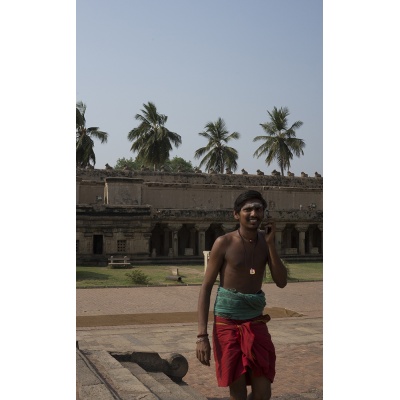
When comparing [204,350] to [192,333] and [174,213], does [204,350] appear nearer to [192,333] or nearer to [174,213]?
[192,333]

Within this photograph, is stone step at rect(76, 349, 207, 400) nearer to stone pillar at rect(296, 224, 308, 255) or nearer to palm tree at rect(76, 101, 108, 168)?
stone pillar at rect(296, 224, 308, 255)

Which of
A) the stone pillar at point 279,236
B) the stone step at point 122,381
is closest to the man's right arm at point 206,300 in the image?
the stone step at point 122,381

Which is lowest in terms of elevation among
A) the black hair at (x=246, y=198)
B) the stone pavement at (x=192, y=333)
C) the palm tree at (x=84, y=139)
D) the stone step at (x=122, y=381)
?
the stone pavement at (x=192, y=333)

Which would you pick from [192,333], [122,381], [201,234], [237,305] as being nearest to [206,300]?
[237,305]

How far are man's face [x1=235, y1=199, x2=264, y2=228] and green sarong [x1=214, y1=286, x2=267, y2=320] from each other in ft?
1.79

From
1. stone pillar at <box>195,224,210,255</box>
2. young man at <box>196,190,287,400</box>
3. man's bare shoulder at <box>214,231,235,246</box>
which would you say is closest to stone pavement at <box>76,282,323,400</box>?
young man at <box>196,190,287,400</box>

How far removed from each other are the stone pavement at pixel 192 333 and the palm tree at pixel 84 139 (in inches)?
1197

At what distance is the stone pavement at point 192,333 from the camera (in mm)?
7486

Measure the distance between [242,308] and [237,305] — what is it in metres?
0.05

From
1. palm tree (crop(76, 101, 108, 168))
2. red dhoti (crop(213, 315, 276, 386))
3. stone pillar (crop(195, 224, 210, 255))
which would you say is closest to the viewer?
red dhoti (crop(213, 315, 276, 386))

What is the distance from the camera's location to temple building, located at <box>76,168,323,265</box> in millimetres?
30125

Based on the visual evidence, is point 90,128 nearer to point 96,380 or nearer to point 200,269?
point 200,269

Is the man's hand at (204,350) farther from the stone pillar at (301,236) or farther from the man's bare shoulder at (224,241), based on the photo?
the stone pillar at (301,236)

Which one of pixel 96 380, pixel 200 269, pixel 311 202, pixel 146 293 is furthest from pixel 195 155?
pixel 96 380
